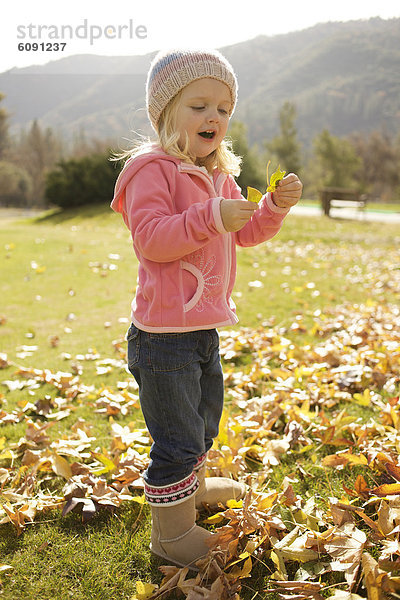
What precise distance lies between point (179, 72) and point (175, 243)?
2.04ft

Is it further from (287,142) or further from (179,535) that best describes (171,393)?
(287,142)

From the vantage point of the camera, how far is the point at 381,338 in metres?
3.86

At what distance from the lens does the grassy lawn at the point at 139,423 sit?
178cm

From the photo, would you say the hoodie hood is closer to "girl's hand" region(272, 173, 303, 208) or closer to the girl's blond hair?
the girl's blond hair

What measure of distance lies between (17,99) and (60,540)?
187344 millimetres

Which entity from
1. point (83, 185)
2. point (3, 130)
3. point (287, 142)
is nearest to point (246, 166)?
point (83, 185)

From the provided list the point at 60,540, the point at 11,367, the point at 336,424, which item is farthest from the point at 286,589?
the point at 11,367

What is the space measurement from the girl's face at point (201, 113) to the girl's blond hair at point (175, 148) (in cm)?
3

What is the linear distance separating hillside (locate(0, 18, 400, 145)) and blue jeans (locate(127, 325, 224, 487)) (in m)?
104

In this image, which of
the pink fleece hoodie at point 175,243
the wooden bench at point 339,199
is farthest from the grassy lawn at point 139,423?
the wooden bench at point 339,199

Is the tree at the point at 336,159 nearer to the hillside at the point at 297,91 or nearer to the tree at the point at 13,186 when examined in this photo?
the tree at the point at 13,186

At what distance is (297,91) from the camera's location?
538 feet

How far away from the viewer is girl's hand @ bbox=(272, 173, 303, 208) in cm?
178

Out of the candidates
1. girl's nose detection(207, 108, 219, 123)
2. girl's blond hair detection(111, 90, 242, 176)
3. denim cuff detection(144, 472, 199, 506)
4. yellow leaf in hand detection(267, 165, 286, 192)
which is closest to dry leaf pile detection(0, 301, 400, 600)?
denim cuff detection(144, 472, 199, 506)
